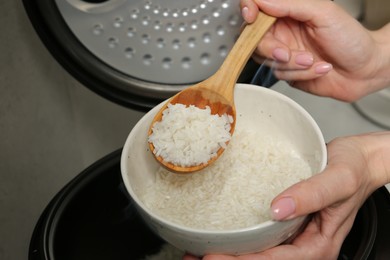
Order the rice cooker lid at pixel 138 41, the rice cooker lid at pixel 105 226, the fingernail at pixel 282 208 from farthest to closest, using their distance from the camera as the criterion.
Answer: the rice cooker lid at pixel 138 41, the rice cooker lid at pixel 105 226, the fingernail at pixel 282 208

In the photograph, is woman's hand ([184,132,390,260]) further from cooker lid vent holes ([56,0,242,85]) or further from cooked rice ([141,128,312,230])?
cooker lid vent holes ([56,0,242,85])

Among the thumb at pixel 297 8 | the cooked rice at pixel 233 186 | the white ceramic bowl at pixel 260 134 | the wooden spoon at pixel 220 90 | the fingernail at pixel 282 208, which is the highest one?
the thumb at pixel 297 8

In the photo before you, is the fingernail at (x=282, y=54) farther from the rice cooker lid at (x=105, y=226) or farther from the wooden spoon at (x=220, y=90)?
the rice cooker lid at (x=105, y=226)

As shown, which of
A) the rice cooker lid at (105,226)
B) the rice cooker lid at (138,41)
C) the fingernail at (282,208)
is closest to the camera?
the fingernail at (282,208)

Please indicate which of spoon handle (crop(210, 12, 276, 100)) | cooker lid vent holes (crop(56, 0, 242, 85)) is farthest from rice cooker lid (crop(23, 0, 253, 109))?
spoon handle (crop(210, 12, 276, 100))

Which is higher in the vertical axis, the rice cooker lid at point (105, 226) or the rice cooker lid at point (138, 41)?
the rice cooker lid at point (138, 41)

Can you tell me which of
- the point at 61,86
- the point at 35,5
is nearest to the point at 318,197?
the point at 35,5

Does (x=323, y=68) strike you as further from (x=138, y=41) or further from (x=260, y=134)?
(x=138, y=41)

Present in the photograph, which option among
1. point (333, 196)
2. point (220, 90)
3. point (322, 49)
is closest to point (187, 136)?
point (220, 90)

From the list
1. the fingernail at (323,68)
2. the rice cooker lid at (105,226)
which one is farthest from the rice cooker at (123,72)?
the fingernail at (323,68)
